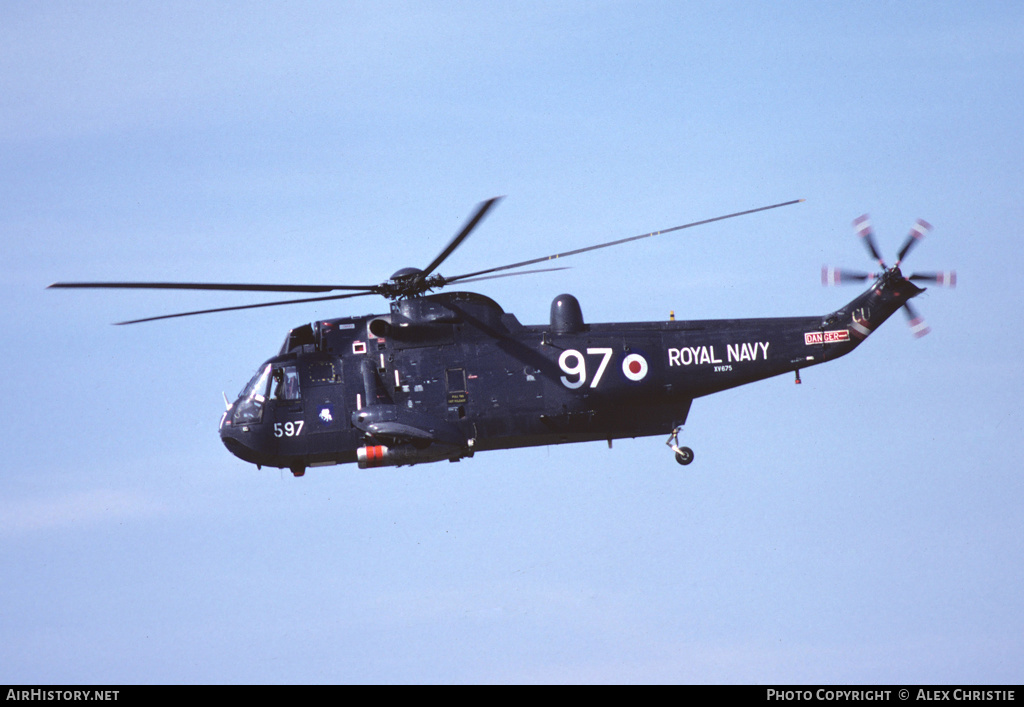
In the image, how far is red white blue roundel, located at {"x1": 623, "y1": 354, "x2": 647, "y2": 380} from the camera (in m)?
50.7

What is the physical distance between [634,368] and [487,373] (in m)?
5.02

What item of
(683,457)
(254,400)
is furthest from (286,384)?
(683,457)

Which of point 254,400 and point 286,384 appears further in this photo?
point 254,400

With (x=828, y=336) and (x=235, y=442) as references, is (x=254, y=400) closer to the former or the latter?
(x=235, y=442)

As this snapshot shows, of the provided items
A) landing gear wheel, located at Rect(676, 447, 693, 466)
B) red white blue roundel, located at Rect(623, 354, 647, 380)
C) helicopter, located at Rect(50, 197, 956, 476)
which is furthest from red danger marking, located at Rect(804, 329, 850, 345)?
red white blue roundel, located at Rect(623, 354, 647, 380)

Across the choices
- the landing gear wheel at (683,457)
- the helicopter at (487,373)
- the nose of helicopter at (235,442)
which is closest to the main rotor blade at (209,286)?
the helicopter at (487,373)

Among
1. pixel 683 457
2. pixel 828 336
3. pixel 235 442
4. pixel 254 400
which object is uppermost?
pixel 828 336

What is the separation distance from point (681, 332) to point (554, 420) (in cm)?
541

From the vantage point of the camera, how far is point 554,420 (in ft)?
166

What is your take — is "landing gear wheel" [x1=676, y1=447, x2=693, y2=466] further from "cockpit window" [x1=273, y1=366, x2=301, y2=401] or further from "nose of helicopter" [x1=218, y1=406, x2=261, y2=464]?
"nose of helicopter" [x1=218, y1=406, x2=261, y2=464]

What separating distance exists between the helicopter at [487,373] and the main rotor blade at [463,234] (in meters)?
0.27

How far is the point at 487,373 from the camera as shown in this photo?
50688mm

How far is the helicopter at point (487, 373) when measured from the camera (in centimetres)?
5044
